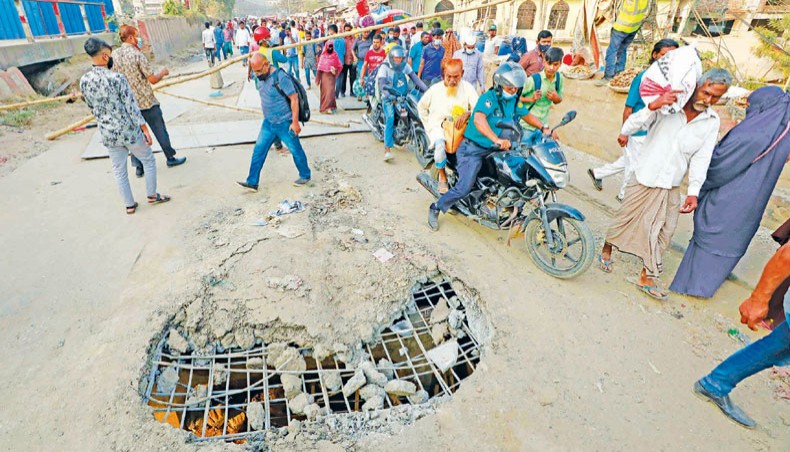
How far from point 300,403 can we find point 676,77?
10.4 feet

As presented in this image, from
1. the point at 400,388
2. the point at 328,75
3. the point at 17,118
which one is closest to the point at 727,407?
the point at 400,388

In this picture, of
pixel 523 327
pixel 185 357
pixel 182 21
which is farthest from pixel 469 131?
pixel 182 21

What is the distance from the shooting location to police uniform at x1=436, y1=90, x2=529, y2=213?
11.2 feet

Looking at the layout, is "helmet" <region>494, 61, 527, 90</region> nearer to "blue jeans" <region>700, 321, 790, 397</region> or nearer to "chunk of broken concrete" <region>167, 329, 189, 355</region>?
"blue jeans" <region>700, 321, 790, 397</region>

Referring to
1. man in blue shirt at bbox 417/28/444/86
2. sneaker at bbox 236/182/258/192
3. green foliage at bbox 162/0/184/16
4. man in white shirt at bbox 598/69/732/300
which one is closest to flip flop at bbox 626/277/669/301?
man in white shirt at bbox 598/69/732/300

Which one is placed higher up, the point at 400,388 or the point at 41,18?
the point at 41,18

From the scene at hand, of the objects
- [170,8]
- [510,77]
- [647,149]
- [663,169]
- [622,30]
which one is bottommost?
[663,169]

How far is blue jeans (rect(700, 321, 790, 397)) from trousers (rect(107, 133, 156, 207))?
5.12 metres

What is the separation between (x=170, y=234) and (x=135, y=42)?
2613mm

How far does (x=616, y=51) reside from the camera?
596 centimetres

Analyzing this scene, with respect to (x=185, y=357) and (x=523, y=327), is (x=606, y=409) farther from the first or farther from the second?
(x=185, y=357)

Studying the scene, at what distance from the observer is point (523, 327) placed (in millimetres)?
2852

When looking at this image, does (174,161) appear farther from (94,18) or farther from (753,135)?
(94,18)

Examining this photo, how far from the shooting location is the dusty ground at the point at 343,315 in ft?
7.06
